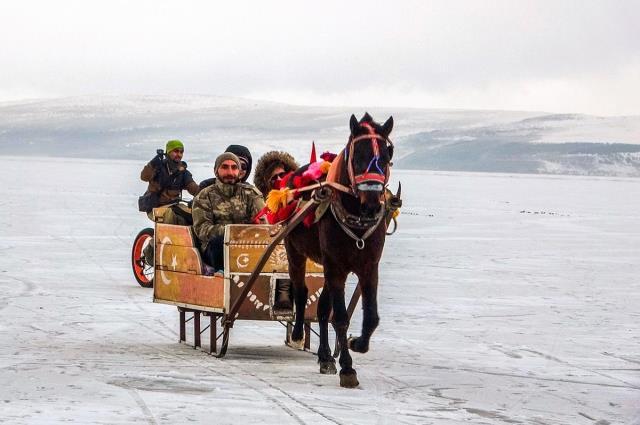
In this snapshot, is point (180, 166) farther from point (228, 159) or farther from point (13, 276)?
point (228, 159)

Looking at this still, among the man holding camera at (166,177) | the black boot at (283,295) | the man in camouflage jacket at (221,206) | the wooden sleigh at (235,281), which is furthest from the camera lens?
the man holding camera at (166,177)

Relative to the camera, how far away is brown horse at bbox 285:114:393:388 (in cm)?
803

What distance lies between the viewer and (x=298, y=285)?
9594 millimetres

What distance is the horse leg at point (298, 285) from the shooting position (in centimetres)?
951

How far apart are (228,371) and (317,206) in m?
1.24

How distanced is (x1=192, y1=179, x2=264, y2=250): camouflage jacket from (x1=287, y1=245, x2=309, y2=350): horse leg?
2.02 ft

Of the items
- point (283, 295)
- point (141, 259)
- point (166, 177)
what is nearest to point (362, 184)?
point (283, 295)

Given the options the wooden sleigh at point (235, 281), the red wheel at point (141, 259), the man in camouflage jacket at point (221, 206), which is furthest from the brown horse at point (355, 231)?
the red wheel at point (141, 259)

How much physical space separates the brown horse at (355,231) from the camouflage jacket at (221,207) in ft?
3.65

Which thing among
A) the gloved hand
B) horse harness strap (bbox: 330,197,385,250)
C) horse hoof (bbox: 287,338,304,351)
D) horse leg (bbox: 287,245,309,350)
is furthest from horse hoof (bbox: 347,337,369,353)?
the gloved hand

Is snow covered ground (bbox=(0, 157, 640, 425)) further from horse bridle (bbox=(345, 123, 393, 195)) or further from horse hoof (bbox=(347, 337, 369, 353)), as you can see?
horse bridle (bbox=(345, 123, 393, 195))

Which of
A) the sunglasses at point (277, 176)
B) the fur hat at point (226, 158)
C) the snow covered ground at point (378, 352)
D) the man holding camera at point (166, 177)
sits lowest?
the snow covered ground at point (378, 352)

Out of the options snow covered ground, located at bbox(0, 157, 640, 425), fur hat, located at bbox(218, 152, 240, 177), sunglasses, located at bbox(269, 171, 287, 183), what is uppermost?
fur hat, located at bbox(218, 152, 240, 177)

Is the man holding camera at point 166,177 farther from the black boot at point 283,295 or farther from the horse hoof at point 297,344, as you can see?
the black boot at point 283,295
